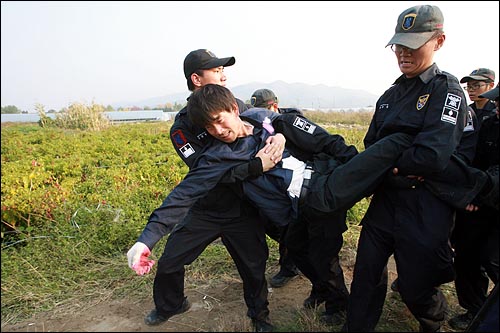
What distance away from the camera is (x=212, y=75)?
2602 mm

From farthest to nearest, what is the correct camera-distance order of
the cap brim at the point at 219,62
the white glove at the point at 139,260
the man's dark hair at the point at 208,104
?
1. the cap brim at the point at 219,62
2. the man's dark hair at the point at 208,104
3. the white glove at the point at 139,260

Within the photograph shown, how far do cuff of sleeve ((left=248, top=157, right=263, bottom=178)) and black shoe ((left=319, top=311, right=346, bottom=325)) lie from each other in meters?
0.95

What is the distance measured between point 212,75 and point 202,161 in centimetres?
75

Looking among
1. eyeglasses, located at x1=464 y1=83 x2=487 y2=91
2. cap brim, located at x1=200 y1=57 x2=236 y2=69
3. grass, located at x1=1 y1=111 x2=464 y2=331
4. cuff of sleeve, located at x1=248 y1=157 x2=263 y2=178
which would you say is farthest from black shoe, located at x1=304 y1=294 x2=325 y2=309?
Result: eyeglasses, located at x1=464 y1=83 x2=487 y2=91

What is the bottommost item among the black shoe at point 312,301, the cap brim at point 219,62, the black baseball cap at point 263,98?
the black shoe at point 312,301

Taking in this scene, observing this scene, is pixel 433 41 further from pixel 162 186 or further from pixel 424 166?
pixel 162 186

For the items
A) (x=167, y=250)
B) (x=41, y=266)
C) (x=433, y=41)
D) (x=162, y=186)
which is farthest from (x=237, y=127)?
(x=162, y=186)

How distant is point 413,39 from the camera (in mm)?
1905

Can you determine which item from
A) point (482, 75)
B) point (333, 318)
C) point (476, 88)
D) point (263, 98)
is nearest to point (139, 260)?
point (333, 318)

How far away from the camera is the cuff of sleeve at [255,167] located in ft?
6.59

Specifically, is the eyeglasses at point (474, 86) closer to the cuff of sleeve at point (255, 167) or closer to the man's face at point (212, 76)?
the man's face at point (212, 76)

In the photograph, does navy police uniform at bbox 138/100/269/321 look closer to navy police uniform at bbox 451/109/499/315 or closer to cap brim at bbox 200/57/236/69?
cap brim at bbox 200/57/236/69

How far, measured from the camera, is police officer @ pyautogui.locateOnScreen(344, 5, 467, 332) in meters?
1.81

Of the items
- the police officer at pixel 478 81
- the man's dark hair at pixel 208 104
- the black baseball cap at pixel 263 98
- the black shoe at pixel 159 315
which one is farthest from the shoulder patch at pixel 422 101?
the police officer at pixel 478 81
